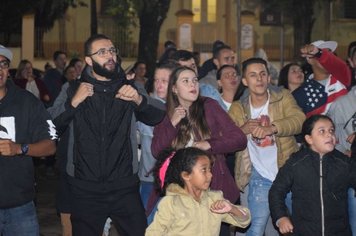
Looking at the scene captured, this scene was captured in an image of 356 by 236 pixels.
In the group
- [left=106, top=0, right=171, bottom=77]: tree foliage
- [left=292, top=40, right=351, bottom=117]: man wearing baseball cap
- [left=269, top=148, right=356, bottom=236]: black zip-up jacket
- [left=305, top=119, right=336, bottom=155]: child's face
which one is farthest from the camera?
[left=106, top=0, right=171, bottom=77]: tree foliage

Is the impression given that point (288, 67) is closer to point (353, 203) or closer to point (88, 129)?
point (353, 203)

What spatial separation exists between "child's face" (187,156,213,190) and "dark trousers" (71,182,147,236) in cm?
75

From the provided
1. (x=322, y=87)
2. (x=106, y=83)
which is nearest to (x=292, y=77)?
(x=322, y=87)

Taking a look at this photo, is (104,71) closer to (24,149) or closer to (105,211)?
(24,149)

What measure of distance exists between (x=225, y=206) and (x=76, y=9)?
108ft

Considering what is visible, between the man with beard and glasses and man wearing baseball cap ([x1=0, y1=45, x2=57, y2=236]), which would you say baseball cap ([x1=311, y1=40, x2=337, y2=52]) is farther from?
man wearing baseball cap ([x1=0, y1=45, x2=57, y2=236])

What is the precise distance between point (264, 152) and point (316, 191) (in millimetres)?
1089

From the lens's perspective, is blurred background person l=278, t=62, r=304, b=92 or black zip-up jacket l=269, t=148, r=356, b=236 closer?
black zip-up jacket l=269, t=148, r=356, b=236

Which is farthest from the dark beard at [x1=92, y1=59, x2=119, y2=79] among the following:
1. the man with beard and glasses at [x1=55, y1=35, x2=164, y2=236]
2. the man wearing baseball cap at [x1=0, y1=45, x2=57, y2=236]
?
the man wearing baseball cap at [x1=0, y1=45, x2=57, y2=236]

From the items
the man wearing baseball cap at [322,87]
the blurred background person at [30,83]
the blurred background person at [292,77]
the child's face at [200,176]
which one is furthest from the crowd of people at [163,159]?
the blurred background person at [30,83]

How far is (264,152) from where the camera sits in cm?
816

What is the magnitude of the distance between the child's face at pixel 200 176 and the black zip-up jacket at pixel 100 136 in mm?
751

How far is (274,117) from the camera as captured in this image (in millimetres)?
8141

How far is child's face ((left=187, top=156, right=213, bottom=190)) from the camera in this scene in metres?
6.40
